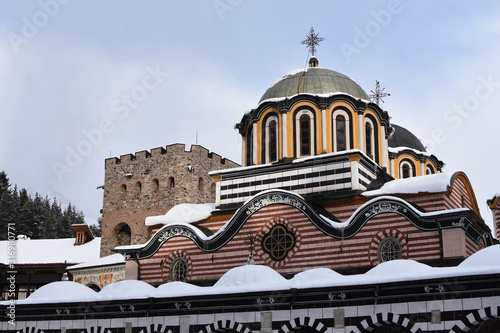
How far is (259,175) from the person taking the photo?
25047mm

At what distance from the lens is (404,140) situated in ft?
115

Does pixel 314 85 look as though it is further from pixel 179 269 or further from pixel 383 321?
pixel 383 321

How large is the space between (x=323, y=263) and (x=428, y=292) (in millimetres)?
6056

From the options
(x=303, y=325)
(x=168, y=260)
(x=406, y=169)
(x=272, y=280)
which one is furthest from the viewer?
(x=406, y=169)

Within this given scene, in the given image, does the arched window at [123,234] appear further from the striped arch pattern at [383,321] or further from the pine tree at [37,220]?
the striped arch pattern at [383,321]

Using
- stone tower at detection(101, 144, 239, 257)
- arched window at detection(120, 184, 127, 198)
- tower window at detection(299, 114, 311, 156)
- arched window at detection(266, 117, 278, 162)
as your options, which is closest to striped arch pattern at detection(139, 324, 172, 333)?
arched window at detection(266, 117, 278, 162)

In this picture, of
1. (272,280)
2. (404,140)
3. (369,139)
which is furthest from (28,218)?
(272,280)

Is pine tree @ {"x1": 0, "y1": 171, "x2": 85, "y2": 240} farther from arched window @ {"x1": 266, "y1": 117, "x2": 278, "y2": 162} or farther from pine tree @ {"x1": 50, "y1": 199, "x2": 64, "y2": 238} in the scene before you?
arched window @ {"x1": 266, "y1": 117, "x2": 278, "y2": 162}

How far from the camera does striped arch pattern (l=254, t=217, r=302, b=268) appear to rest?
72.0 ft

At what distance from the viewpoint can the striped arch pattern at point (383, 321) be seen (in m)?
15.6

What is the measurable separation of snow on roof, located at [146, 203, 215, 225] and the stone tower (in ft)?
54.4

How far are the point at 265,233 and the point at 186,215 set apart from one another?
14.1 feet

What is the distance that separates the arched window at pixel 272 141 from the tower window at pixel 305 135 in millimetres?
1046

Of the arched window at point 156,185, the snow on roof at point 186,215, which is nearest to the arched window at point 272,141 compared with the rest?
the snow on roof at point 186,215
